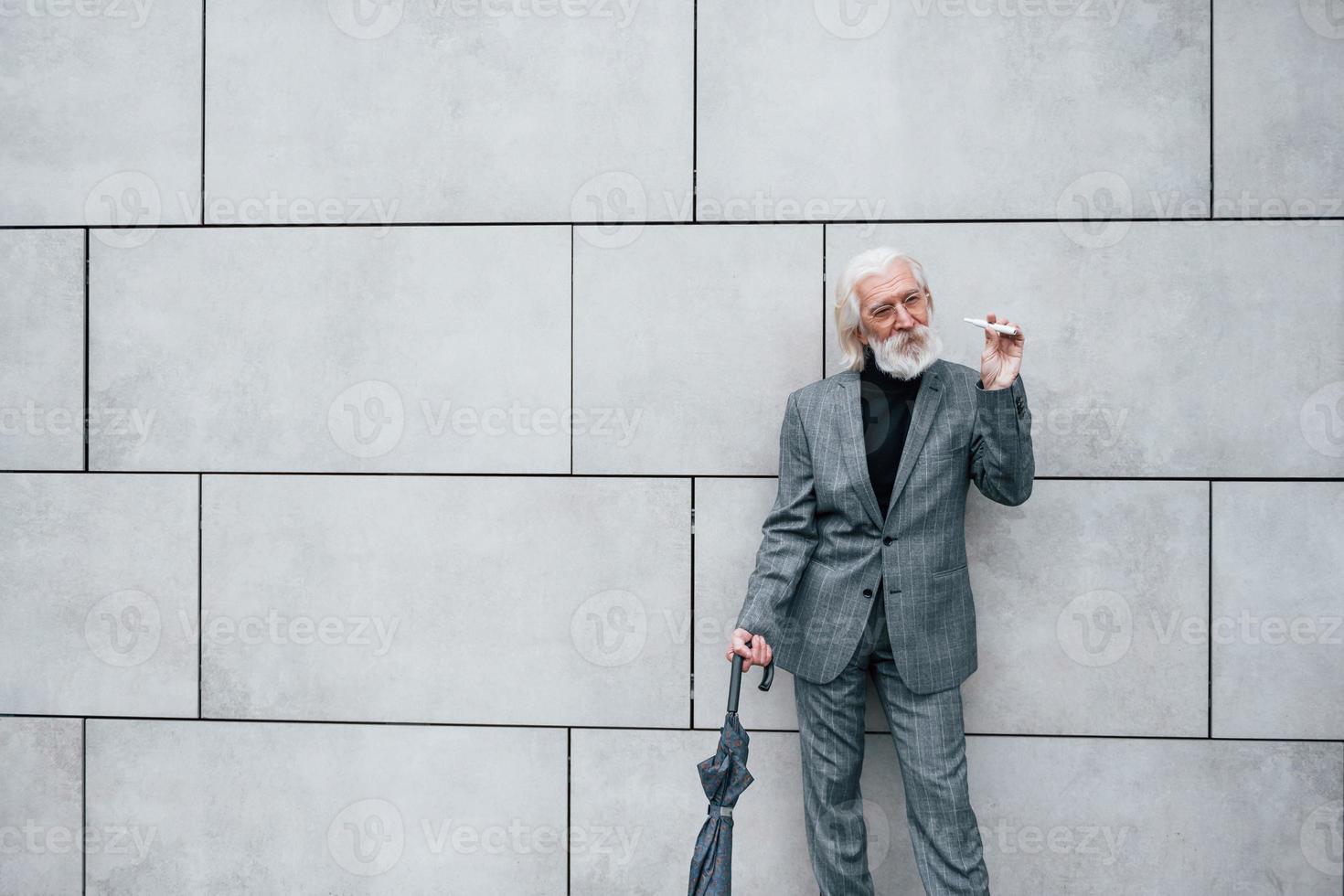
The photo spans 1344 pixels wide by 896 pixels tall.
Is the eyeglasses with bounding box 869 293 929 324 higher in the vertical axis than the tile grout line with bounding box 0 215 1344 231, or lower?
lower

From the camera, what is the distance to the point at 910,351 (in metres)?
3.00

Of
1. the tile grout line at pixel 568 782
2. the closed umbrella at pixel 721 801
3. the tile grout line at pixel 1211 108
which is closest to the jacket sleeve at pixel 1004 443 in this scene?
the closed umbrella at pixel 721 801

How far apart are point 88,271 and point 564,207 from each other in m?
2.12

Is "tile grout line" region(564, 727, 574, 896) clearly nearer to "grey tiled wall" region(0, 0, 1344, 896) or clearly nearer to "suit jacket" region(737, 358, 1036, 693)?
"grey tiled wall" region(0, 0, 1344, 896)

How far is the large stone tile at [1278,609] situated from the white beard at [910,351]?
1511mm

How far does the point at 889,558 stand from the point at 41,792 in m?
3.80

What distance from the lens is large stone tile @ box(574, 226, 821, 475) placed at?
3559 mm

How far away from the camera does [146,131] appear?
12.2ft

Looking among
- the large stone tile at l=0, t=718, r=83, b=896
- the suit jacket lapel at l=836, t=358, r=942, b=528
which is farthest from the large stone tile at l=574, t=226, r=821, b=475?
the large stone tile at l=0, t=718, r=83, b=896

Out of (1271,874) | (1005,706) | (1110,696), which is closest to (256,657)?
(1005,706)

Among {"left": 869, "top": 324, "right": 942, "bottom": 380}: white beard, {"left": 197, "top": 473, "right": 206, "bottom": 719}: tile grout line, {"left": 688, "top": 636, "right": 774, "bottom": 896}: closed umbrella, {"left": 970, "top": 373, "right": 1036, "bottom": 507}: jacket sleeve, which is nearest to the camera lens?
{"left": 688, "top": 636, "right": 774, "bottom": 896}: closed umbrella

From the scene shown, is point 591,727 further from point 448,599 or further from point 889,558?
point 889,558

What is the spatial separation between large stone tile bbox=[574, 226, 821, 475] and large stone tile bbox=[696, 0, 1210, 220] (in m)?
0.23

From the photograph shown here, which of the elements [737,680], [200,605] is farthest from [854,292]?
[200,605]
